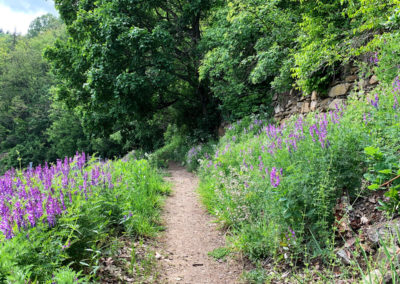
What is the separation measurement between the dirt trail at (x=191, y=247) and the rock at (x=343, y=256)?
43.3 inches

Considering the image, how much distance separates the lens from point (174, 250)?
3.63m

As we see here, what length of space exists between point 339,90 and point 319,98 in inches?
23.2

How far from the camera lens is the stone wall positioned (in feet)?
16.3

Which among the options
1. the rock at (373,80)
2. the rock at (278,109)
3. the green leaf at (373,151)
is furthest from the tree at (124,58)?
the green leaf at (373,151)

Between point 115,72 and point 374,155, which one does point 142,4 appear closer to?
point 115,72

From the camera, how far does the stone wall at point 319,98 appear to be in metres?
4.97

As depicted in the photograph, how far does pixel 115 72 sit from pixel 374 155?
9890 mm

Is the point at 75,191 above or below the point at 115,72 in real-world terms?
below

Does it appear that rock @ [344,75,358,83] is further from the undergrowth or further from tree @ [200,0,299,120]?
the undergrowth

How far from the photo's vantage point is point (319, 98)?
Answer: 6164mm

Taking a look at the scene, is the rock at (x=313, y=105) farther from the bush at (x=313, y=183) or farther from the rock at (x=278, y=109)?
the bush at (x=313, y=183)

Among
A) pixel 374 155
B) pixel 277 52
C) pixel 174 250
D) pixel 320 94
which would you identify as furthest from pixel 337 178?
pixel 277 52

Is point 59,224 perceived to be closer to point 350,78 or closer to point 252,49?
point 350,78

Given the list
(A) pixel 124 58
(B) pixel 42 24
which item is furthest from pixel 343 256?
(B) pixel 42 24
